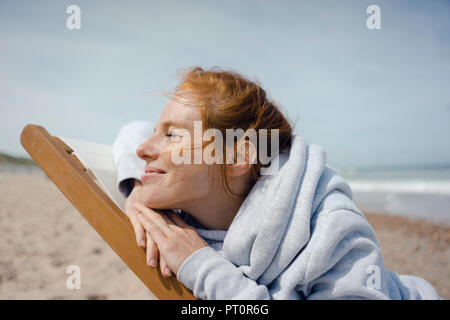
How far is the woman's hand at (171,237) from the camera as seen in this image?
113 cm

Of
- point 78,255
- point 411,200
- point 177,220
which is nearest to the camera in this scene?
point 177,220

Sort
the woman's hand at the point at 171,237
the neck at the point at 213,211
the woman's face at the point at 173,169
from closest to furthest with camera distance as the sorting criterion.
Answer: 1. the woman's hand at the point at 171,237
2. the woman's face at the point at 173,169
3. the neck at the point at 213,211

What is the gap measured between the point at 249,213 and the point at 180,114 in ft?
1.71

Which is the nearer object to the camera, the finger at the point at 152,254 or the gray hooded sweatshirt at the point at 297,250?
the gray hooded sweatshirt at the point at 297,250

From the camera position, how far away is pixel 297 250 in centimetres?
104

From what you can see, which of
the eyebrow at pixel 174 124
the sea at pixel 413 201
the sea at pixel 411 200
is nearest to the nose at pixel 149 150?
the eyebrow at pixel 174 124

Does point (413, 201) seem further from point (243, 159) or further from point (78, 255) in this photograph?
point (243, 159)

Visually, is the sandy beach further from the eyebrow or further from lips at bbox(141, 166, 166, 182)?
the eyebrow

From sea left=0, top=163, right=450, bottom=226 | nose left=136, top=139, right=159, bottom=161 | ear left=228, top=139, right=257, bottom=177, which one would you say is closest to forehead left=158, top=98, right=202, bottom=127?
nose left=136, top=139, right=159, bottom=161

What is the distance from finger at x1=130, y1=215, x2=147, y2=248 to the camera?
121cm

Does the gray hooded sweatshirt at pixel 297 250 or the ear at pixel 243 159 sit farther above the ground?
the ear at pixel 243 159

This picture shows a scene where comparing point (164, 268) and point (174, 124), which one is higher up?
point (174, 124)

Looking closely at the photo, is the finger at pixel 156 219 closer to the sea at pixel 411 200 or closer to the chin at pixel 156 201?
the chin at pixel 156 201

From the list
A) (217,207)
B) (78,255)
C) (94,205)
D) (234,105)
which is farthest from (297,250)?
(78,255)
